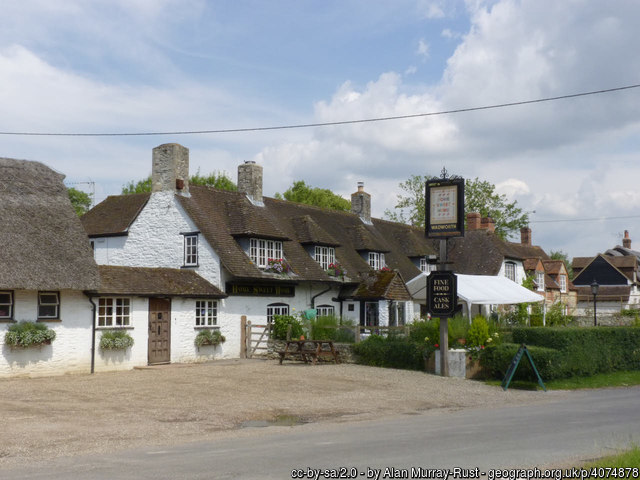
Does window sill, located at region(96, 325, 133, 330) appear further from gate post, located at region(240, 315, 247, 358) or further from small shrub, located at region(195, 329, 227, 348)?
gate post, located at region(240, 315, 247, 358)

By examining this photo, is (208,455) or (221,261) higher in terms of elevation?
(221,261)

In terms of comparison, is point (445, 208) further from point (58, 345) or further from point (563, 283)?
point (563, 283)

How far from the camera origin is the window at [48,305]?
22391 millimetres

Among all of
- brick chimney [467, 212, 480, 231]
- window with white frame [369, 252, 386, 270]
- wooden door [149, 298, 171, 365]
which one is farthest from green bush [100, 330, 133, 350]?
brick chimney [467, 212, 480, 231]

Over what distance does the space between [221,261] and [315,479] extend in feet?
68.0

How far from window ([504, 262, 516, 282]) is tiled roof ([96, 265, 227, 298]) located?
2410 cm

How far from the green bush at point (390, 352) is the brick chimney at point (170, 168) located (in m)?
11.0

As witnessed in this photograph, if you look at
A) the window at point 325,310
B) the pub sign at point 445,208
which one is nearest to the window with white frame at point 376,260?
the window at point 325,310

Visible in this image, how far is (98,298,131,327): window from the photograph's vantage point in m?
24.1

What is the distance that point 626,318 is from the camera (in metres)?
→ 42.0

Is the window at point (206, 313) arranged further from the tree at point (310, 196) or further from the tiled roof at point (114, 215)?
the tree at point (310, 196)

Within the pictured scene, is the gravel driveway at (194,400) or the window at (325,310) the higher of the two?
the window at (325,310)

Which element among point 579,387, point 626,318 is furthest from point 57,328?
point 626,318

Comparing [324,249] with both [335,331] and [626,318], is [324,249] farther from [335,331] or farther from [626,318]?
[626,318]
